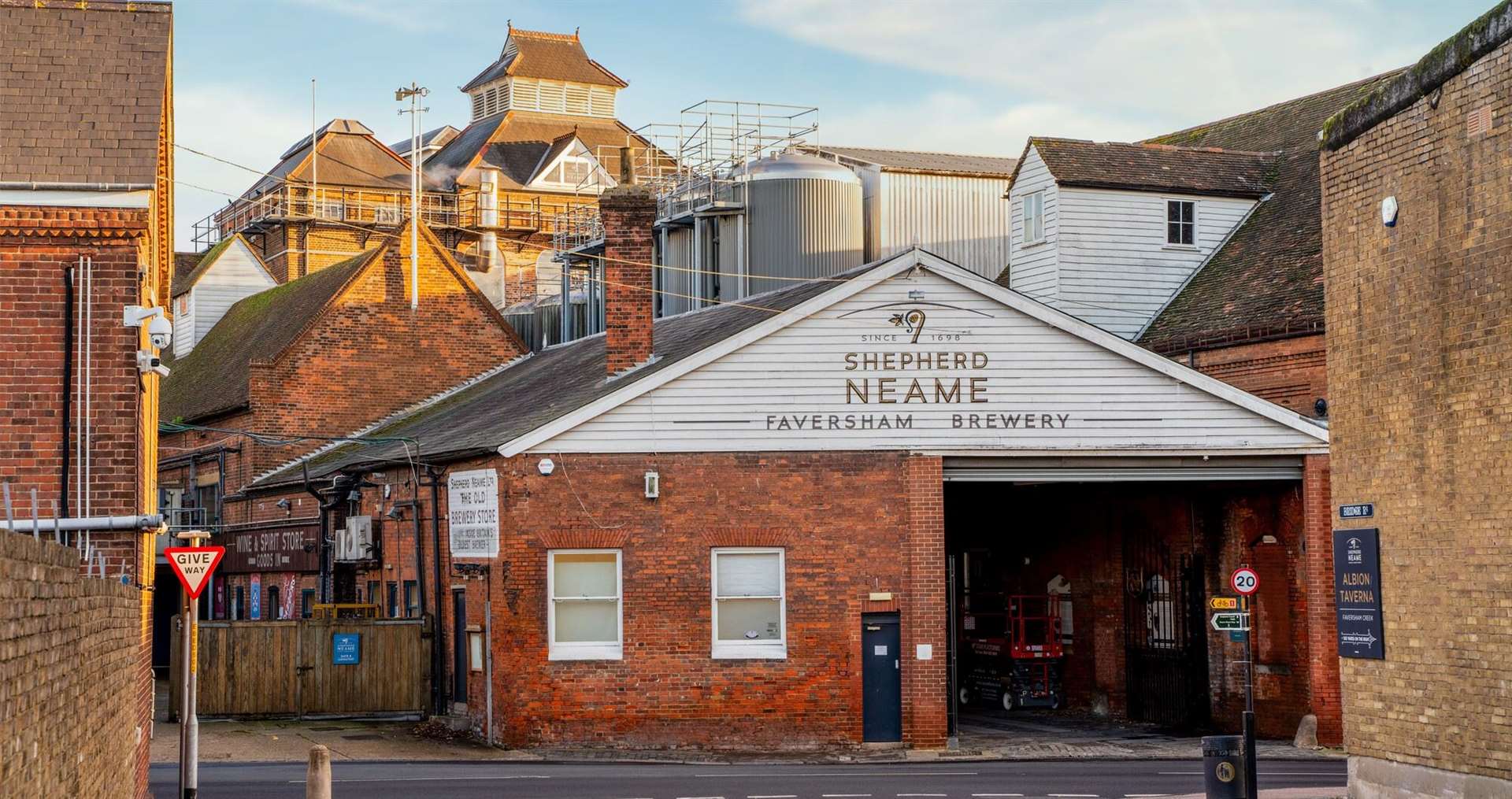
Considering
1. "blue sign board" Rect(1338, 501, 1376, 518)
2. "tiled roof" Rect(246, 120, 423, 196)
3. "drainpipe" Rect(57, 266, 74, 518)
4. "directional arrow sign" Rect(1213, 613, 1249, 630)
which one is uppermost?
"tiled roof" Rect(246, 120, 423, 196)

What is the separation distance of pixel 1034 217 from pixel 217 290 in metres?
29.6

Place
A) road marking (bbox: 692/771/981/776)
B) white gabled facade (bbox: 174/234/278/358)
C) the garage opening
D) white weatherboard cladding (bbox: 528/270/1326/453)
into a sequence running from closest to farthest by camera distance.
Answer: road marking (bbox: 692/771/981/776)
white weatherboard cladding (bbox: 528/270/1326/453)
the garage opening
white gabled facade (bbox: 174/234/278/358)

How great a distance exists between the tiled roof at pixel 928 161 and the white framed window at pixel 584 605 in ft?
57.2

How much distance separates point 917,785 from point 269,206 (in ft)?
180

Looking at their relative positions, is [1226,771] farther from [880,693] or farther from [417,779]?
[417,779]

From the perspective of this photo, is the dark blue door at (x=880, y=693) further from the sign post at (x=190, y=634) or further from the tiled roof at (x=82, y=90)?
the tiled roof at (x=82, y=90)

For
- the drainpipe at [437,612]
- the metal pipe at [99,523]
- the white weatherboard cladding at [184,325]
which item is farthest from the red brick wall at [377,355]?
the metal pipe at [99,523]

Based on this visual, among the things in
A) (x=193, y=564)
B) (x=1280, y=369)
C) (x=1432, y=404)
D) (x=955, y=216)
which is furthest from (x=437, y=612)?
(x=1432, y=404)

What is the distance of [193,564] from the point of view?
18109mm

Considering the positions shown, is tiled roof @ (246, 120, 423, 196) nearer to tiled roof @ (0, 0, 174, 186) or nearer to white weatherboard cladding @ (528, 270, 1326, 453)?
white weatherboard cladding @ (528, 270, 1326, 453)

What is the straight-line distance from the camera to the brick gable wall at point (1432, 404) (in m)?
15.0

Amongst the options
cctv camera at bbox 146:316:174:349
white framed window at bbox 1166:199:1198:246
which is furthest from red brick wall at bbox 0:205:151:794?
white framed window at bbox 1166:199:1198:246

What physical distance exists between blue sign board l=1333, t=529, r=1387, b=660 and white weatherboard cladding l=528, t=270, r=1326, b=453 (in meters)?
9.08

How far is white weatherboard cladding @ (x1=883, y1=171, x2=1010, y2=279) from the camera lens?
40.5 meters
